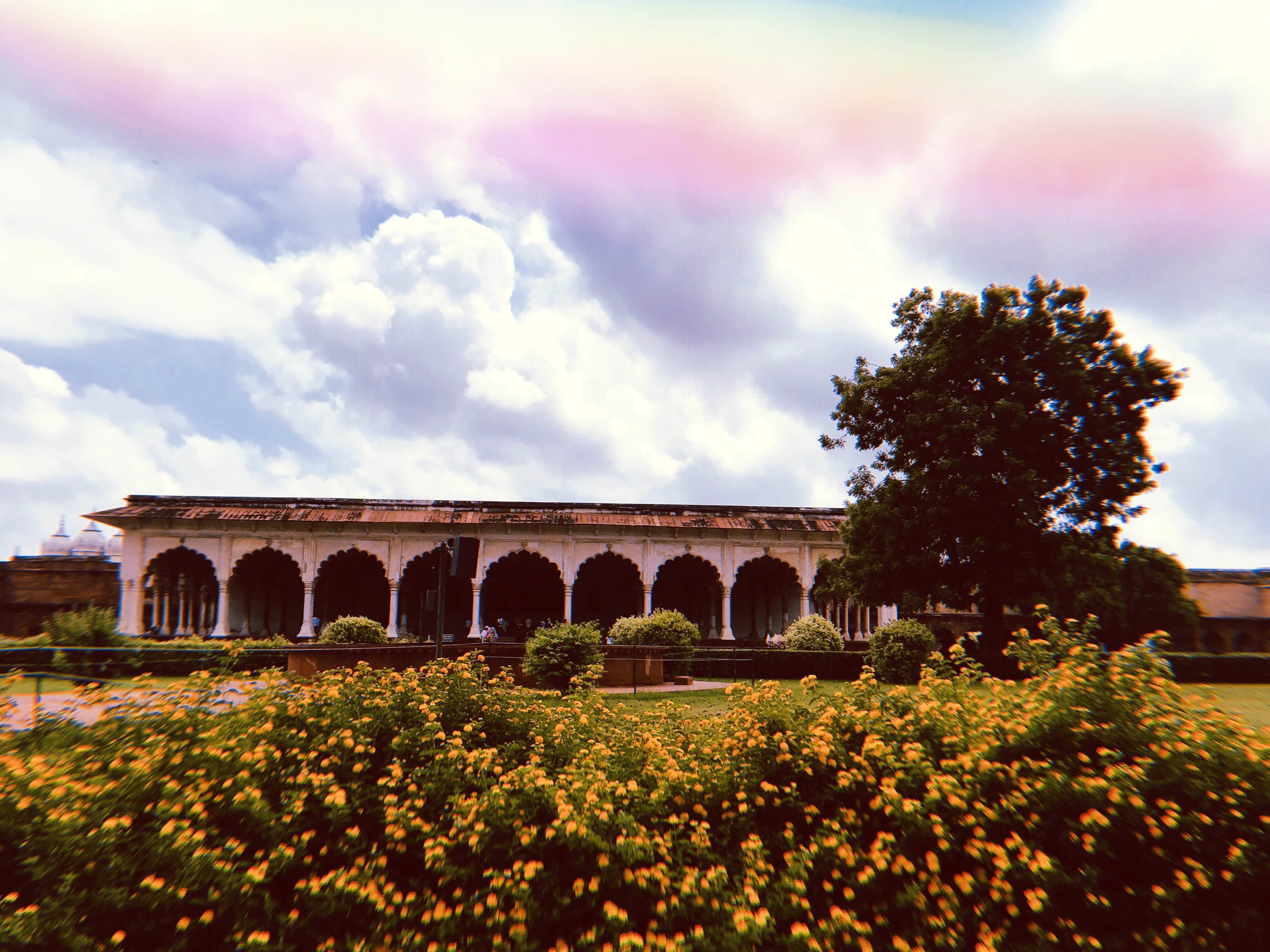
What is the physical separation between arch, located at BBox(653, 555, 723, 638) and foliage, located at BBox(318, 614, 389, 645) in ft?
44.2

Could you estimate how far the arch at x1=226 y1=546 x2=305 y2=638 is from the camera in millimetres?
29422

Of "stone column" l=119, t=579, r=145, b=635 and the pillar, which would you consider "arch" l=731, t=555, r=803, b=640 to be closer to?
the pillar

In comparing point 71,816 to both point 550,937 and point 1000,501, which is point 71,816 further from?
point 1000,501

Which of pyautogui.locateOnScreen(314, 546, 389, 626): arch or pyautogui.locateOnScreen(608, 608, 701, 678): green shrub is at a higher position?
pyautogui.locateOnScreen(314, 546, 389, 626): arch

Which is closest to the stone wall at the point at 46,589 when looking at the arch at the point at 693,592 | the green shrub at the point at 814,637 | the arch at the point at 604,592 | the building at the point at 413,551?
the building at the point at 413,551

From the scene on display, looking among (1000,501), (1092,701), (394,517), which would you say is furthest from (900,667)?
(394,517)

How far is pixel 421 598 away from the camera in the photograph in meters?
28.6

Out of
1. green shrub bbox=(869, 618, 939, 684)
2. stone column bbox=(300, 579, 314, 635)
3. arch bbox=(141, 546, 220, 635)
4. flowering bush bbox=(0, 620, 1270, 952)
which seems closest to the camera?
flowering bush bbox=(0, 620, 1270, 952)

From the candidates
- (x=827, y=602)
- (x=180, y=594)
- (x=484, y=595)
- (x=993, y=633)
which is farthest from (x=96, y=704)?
(x=484, y=595)

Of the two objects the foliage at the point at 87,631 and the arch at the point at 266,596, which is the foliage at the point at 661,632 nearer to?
the foliage at the point at 87,631

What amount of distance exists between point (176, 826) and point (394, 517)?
23.4 m

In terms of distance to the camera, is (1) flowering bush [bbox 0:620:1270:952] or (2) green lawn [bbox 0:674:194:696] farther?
(2) green lawn [bbox 0:674:194:696]

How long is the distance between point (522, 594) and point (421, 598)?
6632 mm

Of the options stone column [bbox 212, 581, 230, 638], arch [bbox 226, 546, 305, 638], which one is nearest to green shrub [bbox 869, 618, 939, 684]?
stone column [bbox 212, 581, 230, 638]
